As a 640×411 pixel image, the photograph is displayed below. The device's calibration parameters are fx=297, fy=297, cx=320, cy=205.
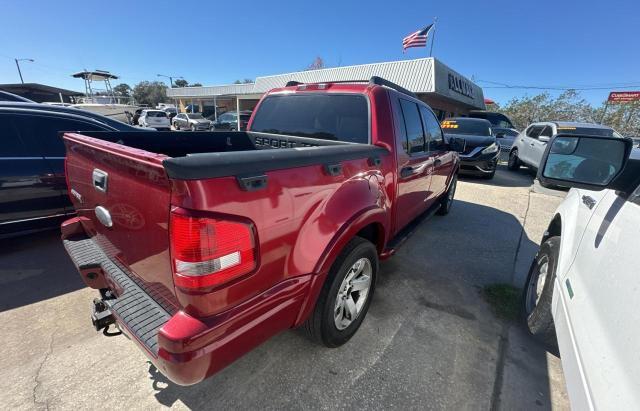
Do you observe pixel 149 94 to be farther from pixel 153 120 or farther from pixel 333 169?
pixel 333 169

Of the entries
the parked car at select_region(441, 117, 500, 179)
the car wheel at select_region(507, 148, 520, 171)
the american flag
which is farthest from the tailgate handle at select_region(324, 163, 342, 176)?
the american flag

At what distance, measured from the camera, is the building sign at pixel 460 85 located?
64.4 feet

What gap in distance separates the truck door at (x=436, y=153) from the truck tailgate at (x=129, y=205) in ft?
10.2

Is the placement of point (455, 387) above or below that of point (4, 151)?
below

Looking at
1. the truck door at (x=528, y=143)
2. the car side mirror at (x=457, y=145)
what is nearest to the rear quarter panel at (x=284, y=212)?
the car side mirror at (x=457, y=145)

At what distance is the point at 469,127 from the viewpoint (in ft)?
32.2

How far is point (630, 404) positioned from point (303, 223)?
1403 mm

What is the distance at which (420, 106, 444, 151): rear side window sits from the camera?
363 centimetres

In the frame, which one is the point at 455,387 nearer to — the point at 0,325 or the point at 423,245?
the point at 423,245

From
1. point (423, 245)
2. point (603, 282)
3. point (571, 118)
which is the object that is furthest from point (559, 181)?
point (571, 118)

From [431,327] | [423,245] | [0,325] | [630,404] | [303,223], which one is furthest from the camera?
[423,245]

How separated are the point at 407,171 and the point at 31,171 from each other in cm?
417

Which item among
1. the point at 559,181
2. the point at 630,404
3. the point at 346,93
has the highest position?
the point at 346,93

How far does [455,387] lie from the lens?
2.05m
